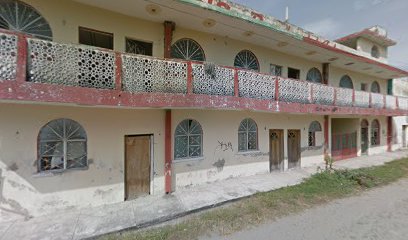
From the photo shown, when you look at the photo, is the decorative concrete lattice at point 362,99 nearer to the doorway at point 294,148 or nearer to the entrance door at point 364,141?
the entrance door at point 364,141

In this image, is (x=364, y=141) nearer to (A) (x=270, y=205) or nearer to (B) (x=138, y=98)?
(A) (x=270, y=205)

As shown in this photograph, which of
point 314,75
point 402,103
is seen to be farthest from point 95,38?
point 402,103

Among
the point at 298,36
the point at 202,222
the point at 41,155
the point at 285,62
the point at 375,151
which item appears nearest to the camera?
the point at 202,222

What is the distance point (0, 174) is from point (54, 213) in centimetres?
159

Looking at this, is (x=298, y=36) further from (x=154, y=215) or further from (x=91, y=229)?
(x=91, y=229)

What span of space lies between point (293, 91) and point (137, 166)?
680 cm

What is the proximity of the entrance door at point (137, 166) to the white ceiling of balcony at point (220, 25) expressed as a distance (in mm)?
3900

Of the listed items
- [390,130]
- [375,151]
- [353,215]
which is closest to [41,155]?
[353,215]

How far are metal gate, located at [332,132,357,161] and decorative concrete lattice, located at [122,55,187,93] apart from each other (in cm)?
1118

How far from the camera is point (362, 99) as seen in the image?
41.1 ft

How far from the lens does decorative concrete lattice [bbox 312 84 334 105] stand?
10.0m

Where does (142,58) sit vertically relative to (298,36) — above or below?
below

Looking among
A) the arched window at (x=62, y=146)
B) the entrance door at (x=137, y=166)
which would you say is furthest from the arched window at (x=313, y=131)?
the arched window at (x=62, y=146)

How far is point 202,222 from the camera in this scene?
211 inches
